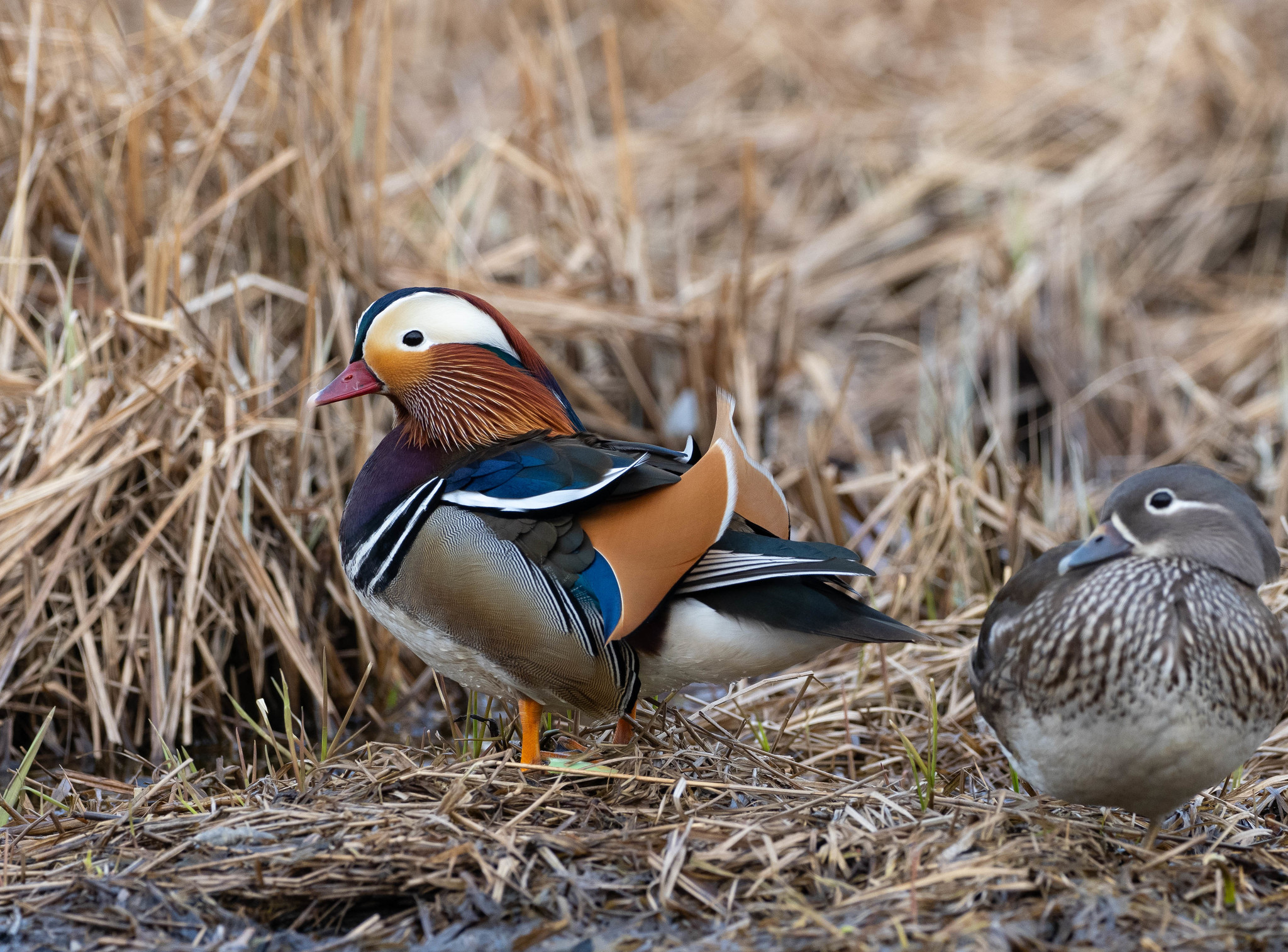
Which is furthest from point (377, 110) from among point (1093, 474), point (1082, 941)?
point (1082, 941)

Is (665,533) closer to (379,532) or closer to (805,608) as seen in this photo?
(805,608)

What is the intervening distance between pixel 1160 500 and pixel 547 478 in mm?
1104

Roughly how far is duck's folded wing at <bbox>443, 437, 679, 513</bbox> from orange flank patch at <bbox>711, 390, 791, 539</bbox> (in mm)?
134

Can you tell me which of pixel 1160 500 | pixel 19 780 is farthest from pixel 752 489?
pixel 19 780

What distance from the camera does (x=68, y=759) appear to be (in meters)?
3.53

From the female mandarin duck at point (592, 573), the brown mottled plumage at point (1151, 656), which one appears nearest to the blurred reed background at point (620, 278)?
the female mandarin duck at point (592, 573)

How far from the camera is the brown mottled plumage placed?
7.27ft

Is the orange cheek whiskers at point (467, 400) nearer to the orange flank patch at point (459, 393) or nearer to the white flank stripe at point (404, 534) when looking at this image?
the orange flank patch at point (459, 393)

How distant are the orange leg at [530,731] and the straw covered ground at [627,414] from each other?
3.3 inches

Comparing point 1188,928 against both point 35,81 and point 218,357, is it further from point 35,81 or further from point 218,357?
point 35,81

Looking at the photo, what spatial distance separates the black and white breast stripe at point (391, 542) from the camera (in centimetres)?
273

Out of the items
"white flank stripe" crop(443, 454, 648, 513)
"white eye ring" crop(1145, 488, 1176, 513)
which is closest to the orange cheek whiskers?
"white flank stripe" crop(443, 454, 648, 513)

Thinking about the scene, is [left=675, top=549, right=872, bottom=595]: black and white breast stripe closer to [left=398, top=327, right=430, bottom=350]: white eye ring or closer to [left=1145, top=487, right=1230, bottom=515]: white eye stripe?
[left=1145, top=487, right=1230, bottom=515]: white eye stripe

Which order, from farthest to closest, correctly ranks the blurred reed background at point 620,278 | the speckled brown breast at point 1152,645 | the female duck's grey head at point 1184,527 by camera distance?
the blurred reed background at point 620,278 < the female duck's grey head at point 1184,527 < the speckled brown breast at point 1152,645
